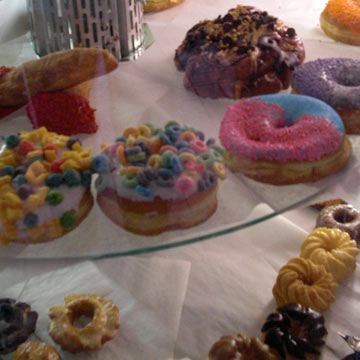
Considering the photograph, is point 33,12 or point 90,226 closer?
point 90,226

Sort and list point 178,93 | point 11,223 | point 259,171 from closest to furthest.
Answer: point 11,223 < point 259,171 < point 178,93

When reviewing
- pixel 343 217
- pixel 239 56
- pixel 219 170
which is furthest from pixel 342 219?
pixel 219 170

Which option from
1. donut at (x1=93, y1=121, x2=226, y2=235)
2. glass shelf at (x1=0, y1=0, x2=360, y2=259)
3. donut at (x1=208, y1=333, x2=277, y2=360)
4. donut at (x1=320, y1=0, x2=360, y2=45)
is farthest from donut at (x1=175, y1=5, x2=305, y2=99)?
donut at (x1=208, y1=333, x2=277, y2=360)

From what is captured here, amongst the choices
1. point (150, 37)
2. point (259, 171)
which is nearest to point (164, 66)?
point (150, 37)

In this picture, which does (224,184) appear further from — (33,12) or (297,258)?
(33,12)

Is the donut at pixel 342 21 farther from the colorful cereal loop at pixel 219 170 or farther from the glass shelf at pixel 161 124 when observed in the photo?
the colorful cereal loop at pixel 219 170

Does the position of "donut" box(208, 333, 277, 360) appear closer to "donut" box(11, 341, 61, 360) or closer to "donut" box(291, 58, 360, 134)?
"donut" box(11, 341, 61, 360)

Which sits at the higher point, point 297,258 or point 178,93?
point 178,93
